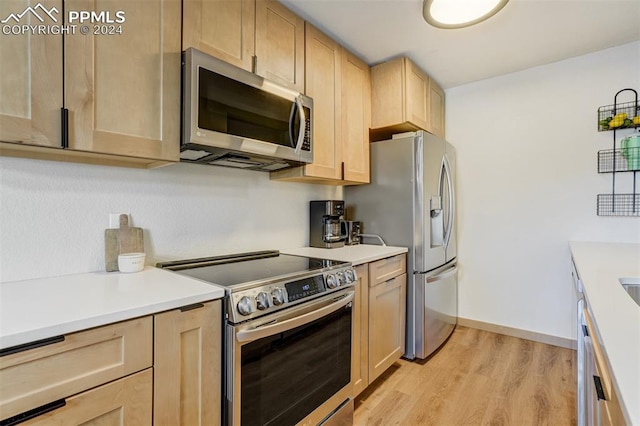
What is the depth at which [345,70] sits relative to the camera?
2.31 metres

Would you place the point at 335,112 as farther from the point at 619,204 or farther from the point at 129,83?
the point at 619,204

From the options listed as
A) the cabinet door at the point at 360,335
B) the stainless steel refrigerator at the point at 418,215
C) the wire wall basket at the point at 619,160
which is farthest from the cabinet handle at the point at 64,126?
the wire wall basket at the point at 619,160

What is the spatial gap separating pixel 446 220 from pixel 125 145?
241cm

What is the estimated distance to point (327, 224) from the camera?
7.61 ft

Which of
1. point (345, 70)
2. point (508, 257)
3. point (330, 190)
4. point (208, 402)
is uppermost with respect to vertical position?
point (345, 70)

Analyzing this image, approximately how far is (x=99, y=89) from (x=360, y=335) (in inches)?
68.8

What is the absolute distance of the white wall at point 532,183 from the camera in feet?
8.14

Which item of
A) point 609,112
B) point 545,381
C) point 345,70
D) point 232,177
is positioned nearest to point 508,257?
point 545,381

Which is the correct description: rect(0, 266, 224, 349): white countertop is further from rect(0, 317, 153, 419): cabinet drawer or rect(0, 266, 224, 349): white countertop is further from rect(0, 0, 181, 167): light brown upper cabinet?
rect(0, 0, 181, 167): light brown upper cabinet

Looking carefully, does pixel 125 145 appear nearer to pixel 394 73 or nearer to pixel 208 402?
pixel 208 402

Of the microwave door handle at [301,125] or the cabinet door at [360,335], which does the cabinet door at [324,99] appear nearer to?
the microwave door handle at [301,125]

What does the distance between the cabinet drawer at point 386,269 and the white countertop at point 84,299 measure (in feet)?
3.61

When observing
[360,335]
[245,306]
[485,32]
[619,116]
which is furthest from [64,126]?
[619,116]

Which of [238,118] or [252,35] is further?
[252,35]
